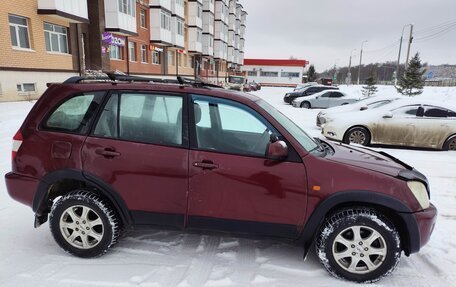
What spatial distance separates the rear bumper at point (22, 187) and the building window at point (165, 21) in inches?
1148

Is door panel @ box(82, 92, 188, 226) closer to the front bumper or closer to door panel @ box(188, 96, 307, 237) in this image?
door panel @ box(188, 96, 307, 237)

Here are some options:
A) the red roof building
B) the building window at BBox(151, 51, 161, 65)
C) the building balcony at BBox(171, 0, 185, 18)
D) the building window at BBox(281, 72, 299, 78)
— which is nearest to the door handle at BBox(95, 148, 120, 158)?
the building window at BBox(151, 51, 161, 65)

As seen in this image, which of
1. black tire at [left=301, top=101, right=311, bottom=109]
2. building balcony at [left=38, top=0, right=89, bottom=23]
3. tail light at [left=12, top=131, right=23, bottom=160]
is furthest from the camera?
black tire at [left=301, top=101, right=311, bottom=109]

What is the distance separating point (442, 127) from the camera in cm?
855

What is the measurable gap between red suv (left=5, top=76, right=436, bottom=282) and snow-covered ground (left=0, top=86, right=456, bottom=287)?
222 mm

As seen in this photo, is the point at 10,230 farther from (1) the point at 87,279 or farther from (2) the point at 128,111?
(2) the point at 128,111

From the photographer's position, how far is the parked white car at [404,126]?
8.59m

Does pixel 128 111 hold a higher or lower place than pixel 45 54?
lower

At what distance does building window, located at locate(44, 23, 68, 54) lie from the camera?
17.5 meters

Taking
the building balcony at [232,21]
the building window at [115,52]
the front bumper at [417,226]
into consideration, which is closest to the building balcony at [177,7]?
the building window at [115,52]

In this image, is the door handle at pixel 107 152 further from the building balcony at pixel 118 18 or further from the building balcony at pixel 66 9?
the building balcony at pixel 118 18

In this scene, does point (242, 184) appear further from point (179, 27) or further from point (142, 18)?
point (179, 27)

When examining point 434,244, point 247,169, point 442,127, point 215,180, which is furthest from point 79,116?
point 442,127

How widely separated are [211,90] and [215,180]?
91 centimetres
